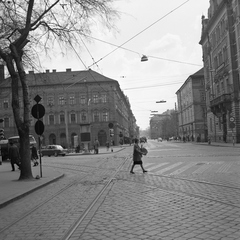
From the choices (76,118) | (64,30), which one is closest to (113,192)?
(64,30)

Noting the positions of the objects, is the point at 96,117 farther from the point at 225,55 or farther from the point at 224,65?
the point at 225,55

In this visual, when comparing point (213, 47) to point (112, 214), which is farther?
point (213, 47)

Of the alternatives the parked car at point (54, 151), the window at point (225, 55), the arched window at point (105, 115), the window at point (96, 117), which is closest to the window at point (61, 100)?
the window at point (96, 117)

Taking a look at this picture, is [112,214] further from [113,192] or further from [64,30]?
[64,30]

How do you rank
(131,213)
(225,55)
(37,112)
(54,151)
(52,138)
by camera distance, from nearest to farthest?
(131,213), (37,112), (54,151), (225,55), (52,138)

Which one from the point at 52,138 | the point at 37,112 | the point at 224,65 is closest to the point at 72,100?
the point at 52,138

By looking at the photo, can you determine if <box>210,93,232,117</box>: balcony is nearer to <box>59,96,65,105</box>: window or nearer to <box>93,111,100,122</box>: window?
<box>93,111,100,122</box>: window

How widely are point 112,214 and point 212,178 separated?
603 centimetres

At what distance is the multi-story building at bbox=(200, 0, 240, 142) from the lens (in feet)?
150

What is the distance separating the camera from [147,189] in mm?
10148

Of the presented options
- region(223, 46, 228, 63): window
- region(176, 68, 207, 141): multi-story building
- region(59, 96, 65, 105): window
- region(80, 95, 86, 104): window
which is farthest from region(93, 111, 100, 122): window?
region(223, 46, 228, 63): window

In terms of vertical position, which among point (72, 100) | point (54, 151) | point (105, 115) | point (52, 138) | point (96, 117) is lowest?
point (54, 151)

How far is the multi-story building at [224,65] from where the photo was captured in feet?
150

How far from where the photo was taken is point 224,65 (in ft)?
165
